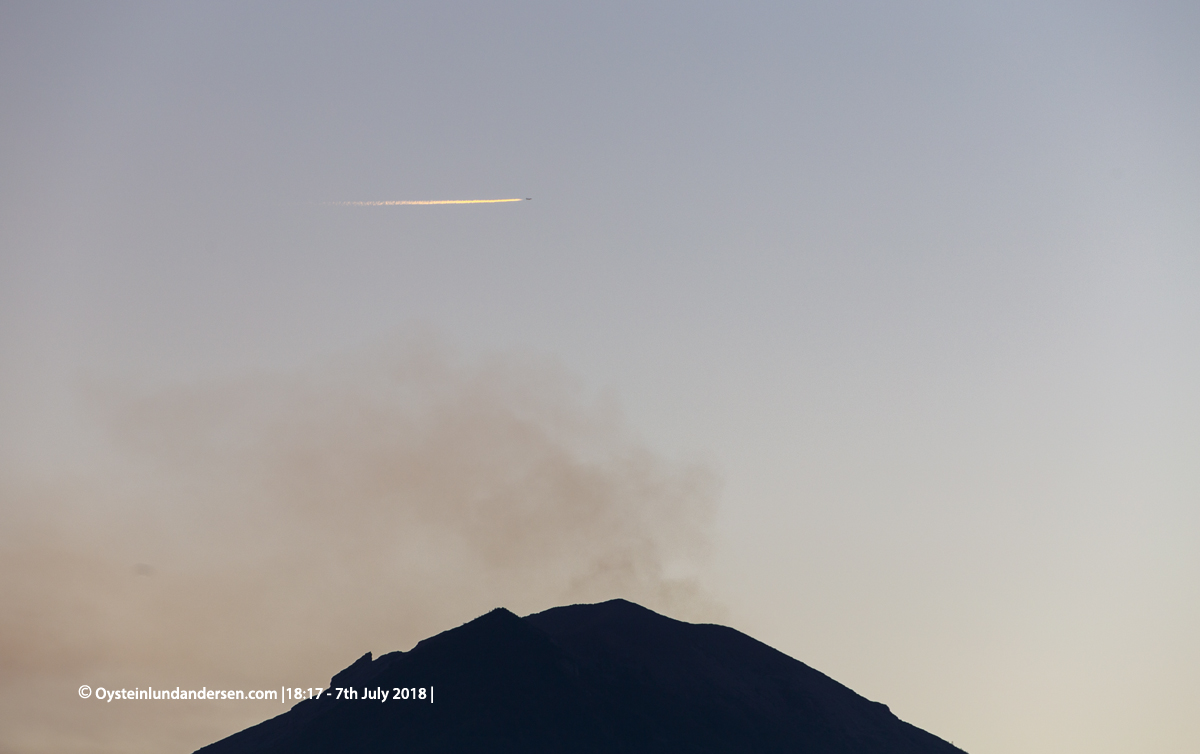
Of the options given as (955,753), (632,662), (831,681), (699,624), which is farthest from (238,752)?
(955,753)

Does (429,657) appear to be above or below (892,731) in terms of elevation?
above

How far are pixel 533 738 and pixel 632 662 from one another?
75.1 feet

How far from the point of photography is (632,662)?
153 metres

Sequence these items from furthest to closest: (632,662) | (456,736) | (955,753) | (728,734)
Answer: (955,753) → (632,662) → (728,734) → (456,736)

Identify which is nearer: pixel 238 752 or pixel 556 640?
pixel 238 752

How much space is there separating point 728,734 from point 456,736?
30322 mm

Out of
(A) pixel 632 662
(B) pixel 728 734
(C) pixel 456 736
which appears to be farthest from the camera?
(A) pixel 632 662

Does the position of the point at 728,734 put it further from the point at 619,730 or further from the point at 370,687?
the point at 370,687

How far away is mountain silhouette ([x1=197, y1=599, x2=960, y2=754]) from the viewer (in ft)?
445

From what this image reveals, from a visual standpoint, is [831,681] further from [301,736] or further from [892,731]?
[301,736]

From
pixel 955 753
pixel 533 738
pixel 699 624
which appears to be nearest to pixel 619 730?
pixel 533 738

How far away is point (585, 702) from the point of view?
141 meters

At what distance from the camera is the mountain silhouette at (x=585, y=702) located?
5344 inches

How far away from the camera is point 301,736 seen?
460ft
